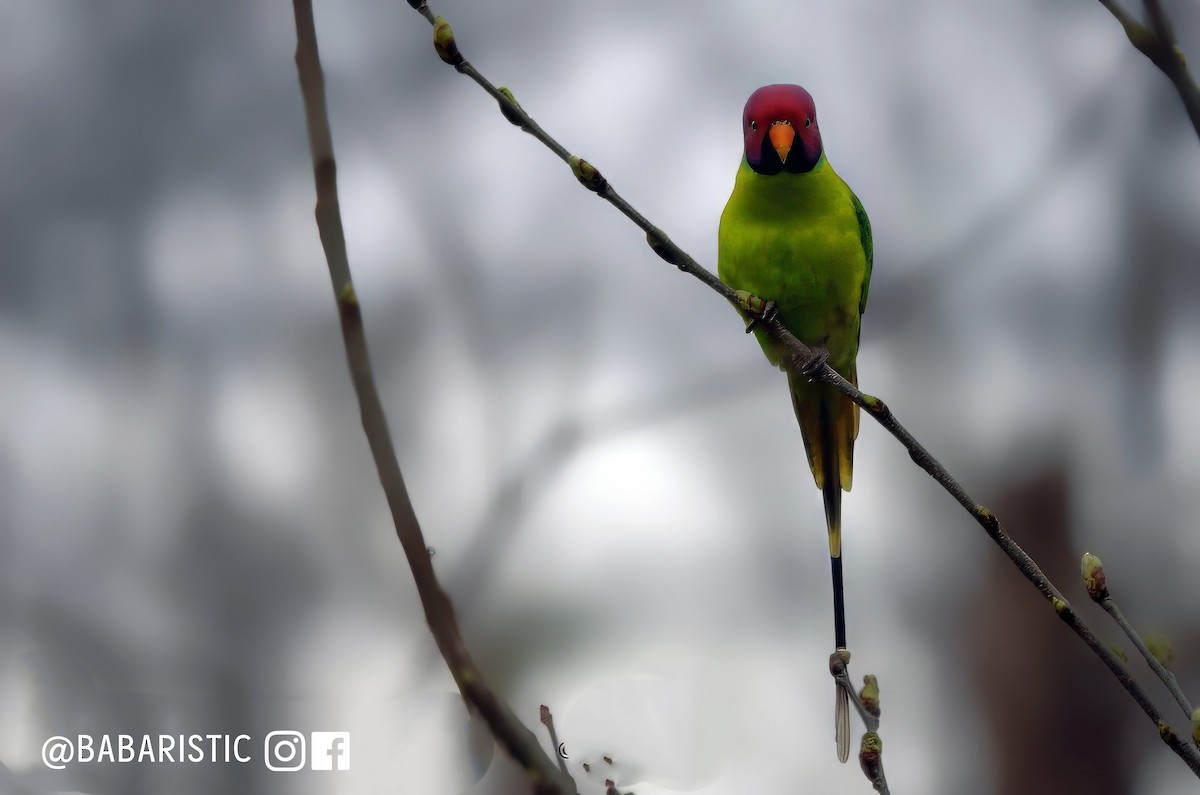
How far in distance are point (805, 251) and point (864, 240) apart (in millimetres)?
287

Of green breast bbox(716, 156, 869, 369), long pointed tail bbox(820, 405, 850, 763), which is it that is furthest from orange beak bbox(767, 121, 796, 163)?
long pointed tail bbox(820, 405, 850, 763)

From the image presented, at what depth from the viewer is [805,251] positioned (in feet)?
7.03

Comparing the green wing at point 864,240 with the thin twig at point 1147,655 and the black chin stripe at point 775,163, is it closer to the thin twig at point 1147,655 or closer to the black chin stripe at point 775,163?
the black chin stripe at point 775,163

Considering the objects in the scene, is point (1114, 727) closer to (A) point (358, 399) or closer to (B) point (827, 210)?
(B) point (827, 210)

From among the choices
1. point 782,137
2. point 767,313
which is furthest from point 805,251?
point 782,137

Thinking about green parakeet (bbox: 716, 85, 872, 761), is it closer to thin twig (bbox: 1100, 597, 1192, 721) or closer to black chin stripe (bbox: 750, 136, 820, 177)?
black chin stripe (bbox: 750, 136, 820, 177)

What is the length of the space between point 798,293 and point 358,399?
149cm

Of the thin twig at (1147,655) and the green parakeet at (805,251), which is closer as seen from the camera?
the thin twig at (1147,655)

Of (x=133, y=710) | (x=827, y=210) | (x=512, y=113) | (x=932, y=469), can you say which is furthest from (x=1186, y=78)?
(x=133, y=710)

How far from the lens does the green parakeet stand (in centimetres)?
193

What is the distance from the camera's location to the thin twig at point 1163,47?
3.38 ft

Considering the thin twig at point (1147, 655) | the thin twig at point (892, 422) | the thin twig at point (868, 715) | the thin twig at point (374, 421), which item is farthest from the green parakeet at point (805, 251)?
the thin twig at point (374, 421)

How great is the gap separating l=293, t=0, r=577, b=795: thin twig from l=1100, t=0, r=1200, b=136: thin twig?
0.87 meters

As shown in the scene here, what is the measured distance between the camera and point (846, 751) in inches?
63.9
